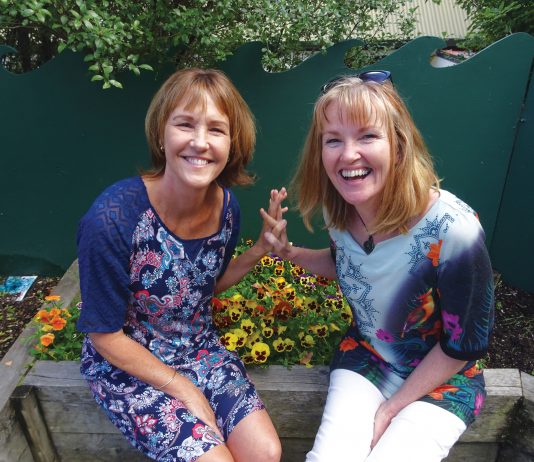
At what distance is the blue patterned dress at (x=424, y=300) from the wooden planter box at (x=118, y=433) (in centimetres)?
29

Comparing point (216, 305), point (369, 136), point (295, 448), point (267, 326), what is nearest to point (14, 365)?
point (216, 305)

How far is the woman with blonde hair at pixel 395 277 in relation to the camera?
60.4 inches

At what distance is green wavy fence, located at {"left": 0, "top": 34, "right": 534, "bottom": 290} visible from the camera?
2959 mm

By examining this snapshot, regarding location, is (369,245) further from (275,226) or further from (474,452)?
(474,452)

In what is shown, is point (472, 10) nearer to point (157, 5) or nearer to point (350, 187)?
point (157, 5)

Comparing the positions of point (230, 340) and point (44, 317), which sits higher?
point (44, 317)

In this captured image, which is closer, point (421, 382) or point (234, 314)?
point (421, 382)

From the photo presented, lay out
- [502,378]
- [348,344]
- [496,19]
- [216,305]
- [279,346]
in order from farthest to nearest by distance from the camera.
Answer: [496,19] → [216,305] → [279,346] → [502,378] → [348,344]

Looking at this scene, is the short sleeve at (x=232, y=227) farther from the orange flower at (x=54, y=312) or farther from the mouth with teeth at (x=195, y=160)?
the orange flower at (x=54, y=312)

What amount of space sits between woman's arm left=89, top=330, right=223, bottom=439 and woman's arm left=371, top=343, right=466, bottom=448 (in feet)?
1.92

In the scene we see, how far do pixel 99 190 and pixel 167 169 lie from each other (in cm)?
166

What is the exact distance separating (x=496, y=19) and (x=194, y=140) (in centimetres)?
269

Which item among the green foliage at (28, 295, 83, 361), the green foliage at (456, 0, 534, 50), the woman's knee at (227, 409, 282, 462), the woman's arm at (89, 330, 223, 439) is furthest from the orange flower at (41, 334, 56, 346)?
the green foliage at (456, 0, 534, 50)

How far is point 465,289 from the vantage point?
1522 millimetres
